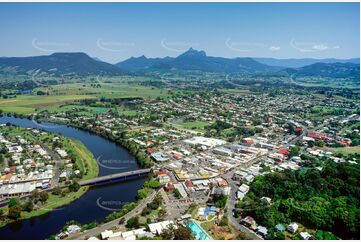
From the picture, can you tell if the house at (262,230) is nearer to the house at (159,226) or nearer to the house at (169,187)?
the house at (159,226)

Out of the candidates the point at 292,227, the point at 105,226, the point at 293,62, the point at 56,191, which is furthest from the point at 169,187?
the point at 293,62

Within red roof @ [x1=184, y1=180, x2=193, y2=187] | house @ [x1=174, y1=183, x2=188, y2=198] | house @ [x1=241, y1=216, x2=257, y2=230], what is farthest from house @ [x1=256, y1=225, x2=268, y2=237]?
red roof @ [x1=184, y1=180, x2=193, y2=187]

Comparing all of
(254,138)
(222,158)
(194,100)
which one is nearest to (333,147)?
(254,138)

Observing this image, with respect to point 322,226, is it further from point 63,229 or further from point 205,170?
point 63,229

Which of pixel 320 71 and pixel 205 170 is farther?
pixel 320 71

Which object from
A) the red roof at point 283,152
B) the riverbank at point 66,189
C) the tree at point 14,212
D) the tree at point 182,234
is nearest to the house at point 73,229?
the riverbank at point 66,189

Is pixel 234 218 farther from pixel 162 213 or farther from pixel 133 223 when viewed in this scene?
pixel 133 223

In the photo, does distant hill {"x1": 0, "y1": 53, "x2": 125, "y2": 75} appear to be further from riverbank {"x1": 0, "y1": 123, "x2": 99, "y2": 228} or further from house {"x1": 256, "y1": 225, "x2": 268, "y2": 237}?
house {"x1": 256, "y1": 225, "x2": 268, "y2": 237}
